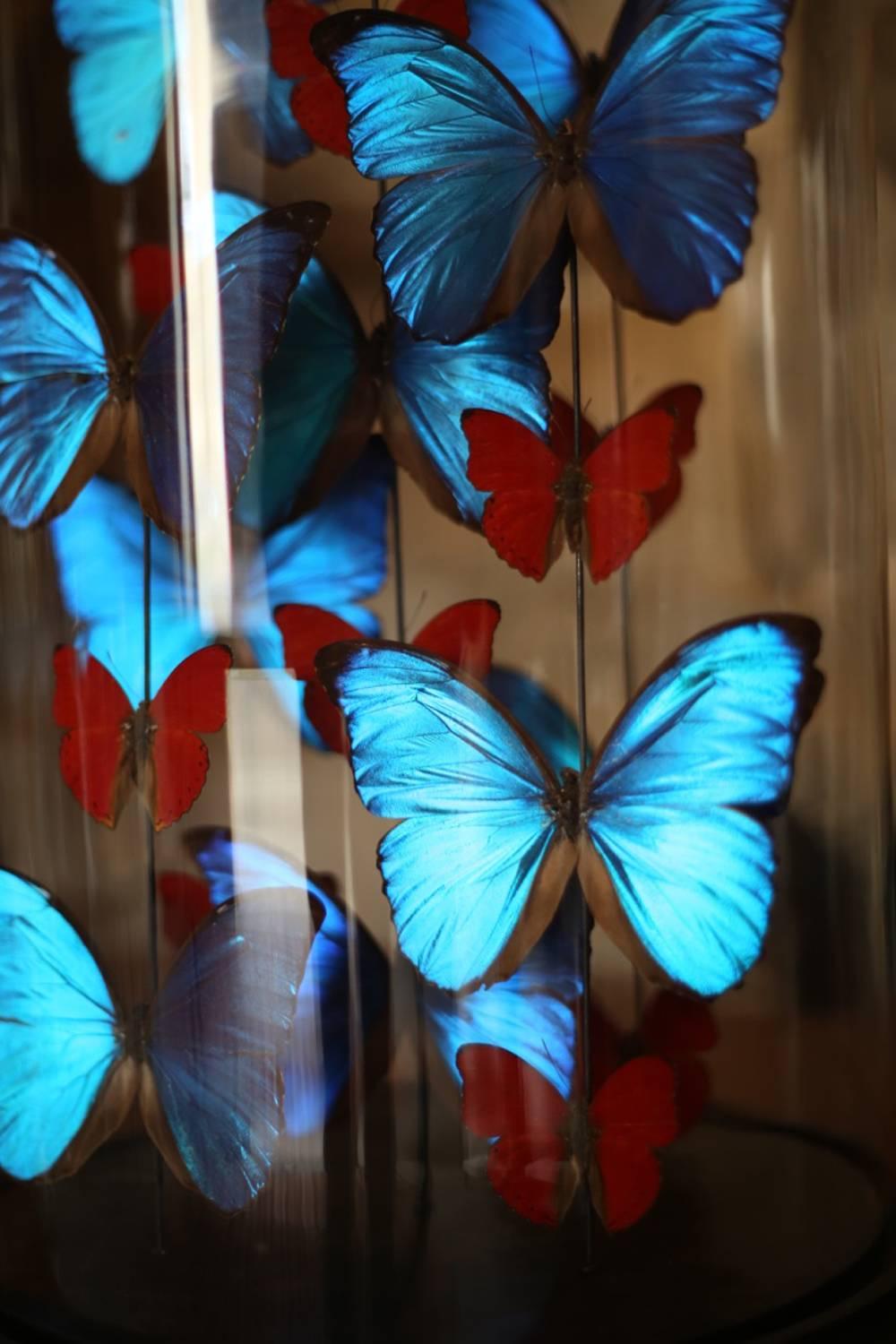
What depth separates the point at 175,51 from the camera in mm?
346

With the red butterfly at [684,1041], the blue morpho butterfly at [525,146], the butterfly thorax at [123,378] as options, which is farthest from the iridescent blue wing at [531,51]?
the red butterfly at [684,1041]

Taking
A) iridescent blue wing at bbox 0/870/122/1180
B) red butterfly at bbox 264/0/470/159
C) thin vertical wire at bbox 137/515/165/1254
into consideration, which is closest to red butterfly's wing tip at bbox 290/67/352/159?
red butterfly at bbox 264/0/470/159

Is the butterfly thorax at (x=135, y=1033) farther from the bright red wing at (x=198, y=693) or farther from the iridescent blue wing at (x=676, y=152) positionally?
the iridescent blue wing at (x=676, y=152)

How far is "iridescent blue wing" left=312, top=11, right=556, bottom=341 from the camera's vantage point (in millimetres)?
327

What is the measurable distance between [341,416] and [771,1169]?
0.72ft

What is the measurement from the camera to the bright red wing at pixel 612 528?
1.11 ft

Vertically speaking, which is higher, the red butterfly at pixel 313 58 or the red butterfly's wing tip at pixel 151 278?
the red butterfly at pixel 313 58

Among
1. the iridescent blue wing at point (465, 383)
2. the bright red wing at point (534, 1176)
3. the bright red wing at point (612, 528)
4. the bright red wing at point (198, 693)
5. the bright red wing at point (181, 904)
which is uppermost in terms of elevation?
the iridescent blue wing at point (465, 383)

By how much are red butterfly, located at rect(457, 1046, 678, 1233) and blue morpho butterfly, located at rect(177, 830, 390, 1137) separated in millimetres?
27

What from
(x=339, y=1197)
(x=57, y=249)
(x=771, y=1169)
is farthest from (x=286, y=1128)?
(x=57, y=249)

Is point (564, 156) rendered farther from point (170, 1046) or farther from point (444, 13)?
point (170, 1046)

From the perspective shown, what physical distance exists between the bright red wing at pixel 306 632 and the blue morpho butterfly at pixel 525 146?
0.23 ft

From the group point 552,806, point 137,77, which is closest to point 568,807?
point 552,806

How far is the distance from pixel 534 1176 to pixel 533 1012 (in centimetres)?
4
